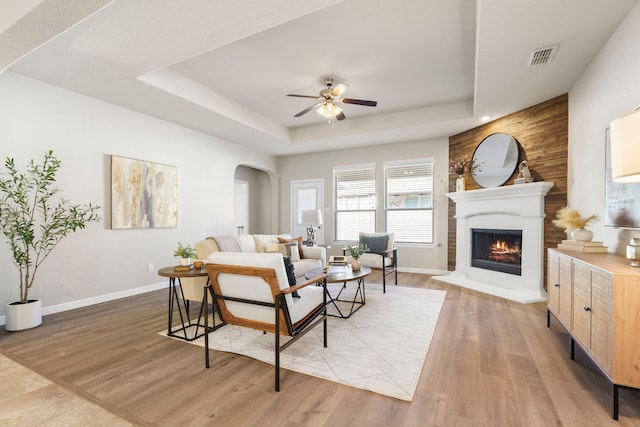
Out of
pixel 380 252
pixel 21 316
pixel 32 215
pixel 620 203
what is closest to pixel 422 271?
pixel 380 252

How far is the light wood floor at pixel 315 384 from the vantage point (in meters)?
1.78

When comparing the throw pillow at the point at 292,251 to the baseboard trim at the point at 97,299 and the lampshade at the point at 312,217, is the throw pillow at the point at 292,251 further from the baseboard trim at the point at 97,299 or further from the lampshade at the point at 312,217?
the baseboard trim at the point at 97,299

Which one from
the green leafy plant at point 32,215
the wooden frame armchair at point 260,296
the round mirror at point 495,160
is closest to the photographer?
the wooden frame armchair at point 260,296

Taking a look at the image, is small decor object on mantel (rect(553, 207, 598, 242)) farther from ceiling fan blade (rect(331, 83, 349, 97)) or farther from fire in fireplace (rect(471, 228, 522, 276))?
ceiling fan blade (rect(331, 83, 349, 97))

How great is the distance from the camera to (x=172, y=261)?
16.9ft

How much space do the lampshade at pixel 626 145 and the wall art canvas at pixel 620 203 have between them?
3.09 ft

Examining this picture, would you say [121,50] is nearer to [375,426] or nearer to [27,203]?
[27,203]

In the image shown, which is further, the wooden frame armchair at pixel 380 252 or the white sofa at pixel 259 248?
the wooden frame armchair at pixel 380 252

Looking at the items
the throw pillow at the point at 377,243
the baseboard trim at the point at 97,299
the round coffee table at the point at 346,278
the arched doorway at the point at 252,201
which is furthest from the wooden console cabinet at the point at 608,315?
the arched doorway at the point at 252,201

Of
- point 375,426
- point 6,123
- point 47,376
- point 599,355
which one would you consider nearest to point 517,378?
point 599,355

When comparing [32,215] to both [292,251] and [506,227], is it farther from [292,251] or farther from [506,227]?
[506,227]

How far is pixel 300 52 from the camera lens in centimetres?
353

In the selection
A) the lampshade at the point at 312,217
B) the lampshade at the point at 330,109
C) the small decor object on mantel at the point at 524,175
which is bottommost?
the lampshade at the point at 312,217

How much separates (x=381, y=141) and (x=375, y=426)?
18.5ft
